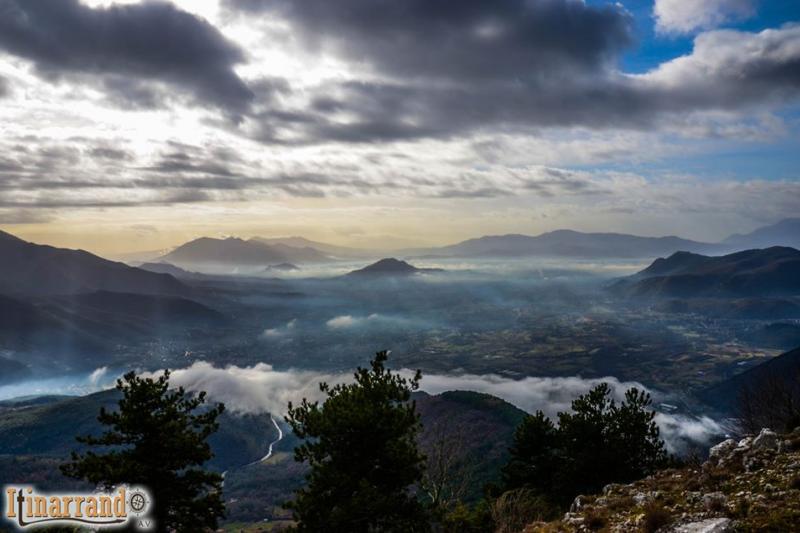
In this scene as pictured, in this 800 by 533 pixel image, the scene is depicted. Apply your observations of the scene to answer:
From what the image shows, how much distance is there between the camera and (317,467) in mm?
25922

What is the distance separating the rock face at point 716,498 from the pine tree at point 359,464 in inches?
301

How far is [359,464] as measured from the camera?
2658 cm

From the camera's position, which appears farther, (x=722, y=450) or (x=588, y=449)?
(x=588, y=449)

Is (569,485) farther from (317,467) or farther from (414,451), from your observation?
(317,467)

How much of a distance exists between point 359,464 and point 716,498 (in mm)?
17117

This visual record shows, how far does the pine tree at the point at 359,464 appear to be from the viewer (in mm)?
25250

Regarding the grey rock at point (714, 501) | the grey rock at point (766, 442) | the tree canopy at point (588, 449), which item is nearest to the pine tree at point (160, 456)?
the grey rock at point (714, 501)

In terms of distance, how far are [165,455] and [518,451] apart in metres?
37.3

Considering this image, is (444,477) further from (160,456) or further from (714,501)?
(714,501)

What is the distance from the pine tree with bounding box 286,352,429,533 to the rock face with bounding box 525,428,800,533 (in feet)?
25.1

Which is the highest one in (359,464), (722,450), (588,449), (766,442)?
(766,442)

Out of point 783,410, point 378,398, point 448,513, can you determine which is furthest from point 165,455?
point 783,410

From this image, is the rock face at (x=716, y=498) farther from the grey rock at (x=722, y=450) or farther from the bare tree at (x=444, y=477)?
the bare tree at (x=444, y=477)

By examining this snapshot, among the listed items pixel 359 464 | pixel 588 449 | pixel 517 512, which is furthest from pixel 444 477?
pixel 588 449
